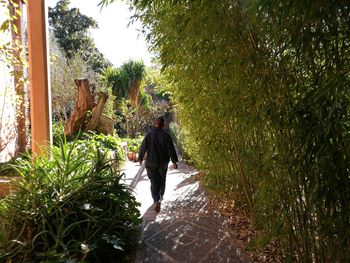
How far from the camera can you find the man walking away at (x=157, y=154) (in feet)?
16.9

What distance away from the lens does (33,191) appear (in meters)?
3.35

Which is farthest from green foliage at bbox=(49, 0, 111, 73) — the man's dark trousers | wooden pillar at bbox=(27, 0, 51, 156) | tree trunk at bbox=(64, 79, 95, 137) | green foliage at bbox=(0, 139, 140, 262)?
green foliage at bbox=(0, 139, 140, 262)

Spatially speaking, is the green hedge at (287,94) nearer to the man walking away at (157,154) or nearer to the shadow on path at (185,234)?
the shadow on path at (185,234)

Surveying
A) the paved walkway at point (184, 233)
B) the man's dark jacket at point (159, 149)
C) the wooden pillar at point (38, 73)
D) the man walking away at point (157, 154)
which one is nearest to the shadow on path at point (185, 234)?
the paved walkway at point (184, 233)

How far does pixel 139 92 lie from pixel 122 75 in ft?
4.13

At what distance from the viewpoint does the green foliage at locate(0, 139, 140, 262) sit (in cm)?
289

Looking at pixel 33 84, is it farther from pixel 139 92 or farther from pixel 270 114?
pixel 139 92

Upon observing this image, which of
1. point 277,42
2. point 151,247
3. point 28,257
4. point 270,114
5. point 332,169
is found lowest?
point 151,247

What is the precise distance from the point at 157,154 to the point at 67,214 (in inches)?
83.8

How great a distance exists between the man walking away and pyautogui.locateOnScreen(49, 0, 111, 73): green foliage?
19.6 meters

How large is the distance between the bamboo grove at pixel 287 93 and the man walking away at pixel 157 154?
1879 millimetres

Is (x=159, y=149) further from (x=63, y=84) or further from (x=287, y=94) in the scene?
(x=63, y=84)

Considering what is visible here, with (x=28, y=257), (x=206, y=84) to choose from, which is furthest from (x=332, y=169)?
(x=28, y=257)

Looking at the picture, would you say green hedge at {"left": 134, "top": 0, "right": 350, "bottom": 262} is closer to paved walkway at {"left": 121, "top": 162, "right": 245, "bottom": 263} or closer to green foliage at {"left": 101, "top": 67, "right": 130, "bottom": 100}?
paved walkway at {"left": 121, "top": 162, "right": 245, "bottom": 263}
